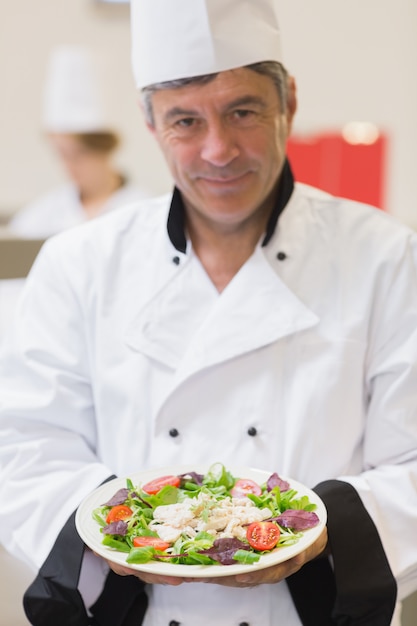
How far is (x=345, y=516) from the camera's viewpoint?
1.25 meters

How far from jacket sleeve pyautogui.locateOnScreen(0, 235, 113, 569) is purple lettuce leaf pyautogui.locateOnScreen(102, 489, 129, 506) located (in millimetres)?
178

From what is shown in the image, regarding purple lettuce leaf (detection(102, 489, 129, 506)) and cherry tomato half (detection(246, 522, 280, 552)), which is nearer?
cherry tomato half (detection(246, 522, 280, 552))

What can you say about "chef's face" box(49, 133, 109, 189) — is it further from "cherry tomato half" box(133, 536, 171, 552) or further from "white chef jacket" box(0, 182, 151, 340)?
"cherry tomato half" box(133, 536, 171, 552)

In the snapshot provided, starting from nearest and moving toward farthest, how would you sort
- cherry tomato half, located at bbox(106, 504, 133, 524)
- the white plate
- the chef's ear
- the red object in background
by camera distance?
the white plate → cherry tomato half, located at bbox(106, 504, 133, 524) → the chef's ear → the red object in background

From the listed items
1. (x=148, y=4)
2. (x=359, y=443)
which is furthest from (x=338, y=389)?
(x=148, y=4)

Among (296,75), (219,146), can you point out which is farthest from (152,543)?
(296,75)

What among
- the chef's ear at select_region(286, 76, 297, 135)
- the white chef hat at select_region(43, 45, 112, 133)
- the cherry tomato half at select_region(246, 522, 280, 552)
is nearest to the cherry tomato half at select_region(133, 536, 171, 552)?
the cherry tomato half at select_region(246, 522, 280, 552)

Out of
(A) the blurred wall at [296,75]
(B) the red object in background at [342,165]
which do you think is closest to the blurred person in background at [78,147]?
(A) the blurred wall at [296,75]

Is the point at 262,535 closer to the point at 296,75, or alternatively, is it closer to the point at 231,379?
the point at 231,379

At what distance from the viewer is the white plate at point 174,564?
3.28ft

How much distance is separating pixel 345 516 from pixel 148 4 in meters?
0.92

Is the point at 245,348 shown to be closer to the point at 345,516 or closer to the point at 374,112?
the point at 345,516

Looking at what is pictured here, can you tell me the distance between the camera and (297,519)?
109 cm

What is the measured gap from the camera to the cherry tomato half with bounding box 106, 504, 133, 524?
112 centimetres
